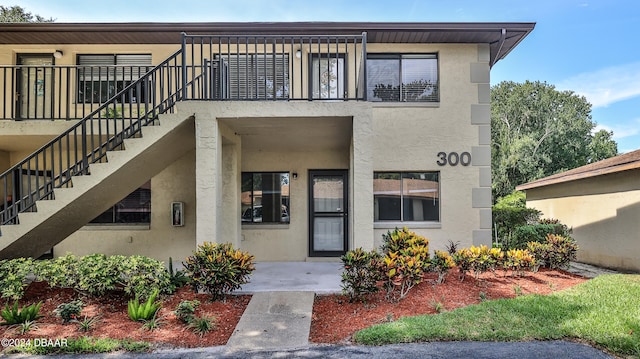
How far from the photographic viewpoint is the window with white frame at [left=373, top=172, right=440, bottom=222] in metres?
8.78

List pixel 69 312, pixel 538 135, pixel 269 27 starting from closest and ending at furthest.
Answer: pixel 69 312, pixel 269 27, pixel 538 135

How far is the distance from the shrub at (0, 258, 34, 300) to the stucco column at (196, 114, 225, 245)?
2.63 meters

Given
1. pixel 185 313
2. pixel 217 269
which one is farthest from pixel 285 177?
pixel 185 313

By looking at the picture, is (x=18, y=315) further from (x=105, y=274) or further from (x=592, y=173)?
(x=592, y=173)

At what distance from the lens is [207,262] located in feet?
18.6

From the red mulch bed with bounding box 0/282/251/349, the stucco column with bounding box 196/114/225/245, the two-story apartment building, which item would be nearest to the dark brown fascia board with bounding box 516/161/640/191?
the two-story apartment building

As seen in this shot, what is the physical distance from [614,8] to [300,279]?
25445mm

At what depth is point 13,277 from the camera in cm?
549

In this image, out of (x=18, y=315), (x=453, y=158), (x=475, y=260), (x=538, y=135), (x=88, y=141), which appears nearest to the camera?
(x=18, y=315)

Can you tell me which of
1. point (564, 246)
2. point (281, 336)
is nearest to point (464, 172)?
point (564, 246)

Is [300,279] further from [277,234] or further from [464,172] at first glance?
[464,172]

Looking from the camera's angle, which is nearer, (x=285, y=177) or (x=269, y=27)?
(x=269, y=27)

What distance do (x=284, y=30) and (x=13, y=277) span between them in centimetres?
685

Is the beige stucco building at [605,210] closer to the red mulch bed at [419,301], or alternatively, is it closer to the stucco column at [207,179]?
the red mulch bed at [419,301]
